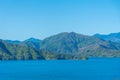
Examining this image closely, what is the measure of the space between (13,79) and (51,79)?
504 inches

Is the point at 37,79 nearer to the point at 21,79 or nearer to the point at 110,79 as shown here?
the point at 21,79

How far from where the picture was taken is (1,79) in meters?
115

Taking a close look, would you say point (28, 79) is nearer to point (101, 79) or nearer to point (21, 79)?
point (21, 79)

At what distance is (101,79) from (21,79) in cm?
2586

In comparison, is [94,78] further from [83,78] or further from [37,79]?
[37,79]

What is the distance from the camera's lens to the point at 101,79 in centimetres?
11056

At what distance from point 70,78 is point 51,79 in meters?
6.76

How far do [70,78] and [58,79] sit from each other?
204 inches

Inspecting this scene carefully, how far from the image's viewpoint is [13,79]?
11575cm

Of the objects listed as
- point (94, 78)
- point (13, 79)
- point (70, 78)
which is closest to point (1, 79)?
point (13, 79)

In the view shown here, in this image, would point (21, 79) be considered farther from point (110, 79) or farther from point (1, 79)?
point (110, 79)

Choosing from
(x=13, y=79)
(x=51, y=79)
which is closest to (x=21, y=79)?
(x=13, y=79)

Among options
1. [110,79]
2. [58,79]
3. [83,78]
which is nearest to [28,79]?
[58,79]

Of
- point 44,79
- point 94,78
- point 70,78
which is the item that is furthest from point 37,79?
point 94,78
